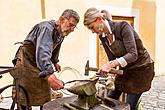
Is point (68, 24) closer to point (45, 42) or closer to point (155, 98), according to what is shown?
point (45, 42)

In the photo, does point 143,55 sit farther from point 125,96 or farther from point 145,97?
point 145,97

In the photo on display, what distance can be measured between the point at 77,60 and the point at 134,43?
2.84 metres

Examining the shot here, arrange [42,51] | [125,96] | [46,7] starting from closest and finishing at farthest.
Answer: [42,51]
[125,96]
[46,7]

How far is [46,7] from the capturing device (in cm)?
432

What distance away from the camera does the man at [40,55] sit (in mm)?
1791

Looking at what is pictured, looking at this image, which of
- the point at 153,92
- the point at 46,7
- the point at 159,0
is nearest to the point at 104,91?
the point at 46,7

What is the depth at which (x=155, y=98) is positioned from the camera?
446cm

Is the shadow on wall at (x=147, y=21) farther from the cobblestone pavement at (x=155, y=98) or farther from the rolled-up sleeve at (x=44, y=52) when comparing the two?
the rolled-up sleeve at (x=44, y=52)

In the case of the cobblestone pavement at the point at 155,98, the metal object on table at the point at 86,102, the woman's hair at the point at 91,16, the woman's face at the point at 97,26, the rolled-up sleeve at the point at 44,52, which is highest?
the woman's hair at the point at 91,16

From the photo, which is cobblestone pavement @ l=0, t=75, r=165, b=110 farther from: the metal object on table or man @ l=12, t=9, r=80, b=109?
the metal object on table

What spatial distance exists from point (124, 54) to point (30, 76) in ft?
2.54

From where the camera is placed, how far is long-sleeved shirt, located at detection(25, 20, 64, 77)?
69.1 inches

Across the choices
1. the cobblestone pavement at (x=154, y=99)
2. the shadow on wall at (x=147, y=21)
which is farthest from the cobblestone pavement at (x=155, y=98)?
the shadow on wall at (x=147, y=21)

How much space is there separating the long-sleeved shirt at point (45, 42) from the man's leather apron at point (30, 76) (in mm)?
127
